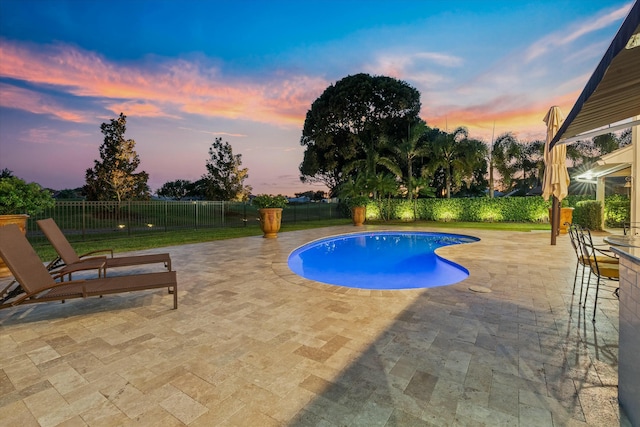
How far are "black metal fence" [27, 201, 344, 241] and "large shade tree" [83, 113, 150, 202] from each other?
Answer: 19.7ft

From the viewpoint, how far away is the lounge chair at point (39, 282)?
10.4 ft

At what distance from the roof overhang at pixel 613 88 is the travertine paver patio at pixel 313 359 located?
2353 mm

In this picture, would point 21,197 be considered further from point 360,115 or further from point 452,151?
point 360,115

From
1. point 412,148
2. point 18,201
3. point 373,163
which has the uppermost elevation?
point 412,148

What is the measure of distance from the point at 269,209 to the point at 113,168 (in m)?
15.3

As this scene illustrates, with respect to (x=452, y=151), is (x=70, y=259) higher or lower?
lower

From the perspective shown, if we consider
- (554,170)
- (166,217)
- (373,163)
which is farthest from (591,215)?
(166,217)

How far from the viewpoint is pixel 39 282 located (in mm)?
3430

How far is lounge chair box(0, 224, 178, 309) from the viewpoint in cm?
317

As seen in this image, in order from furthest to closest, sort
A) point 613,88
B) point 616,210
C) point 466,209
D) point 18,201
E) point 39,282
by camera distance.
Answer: point 466,209 → point 616,210 → point 18,201 → point 39,282 → point 613,88

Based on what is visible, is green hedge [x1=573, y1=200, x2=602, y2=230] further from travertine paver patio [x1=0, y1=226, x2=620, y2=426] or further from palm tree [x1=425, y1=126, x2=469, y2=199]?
travertine paver patio [x1=0, y1=226, x2=620, y2=426]

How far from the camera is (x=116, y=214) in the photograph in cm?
1265

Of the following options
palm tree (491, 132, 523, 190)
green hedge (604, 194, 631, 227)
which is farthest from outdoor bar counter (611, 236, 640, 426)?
palm tree (491, 132, 523, 190)

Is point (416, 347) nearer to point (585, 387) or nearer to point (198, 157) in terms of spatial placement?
point (585, 387)
